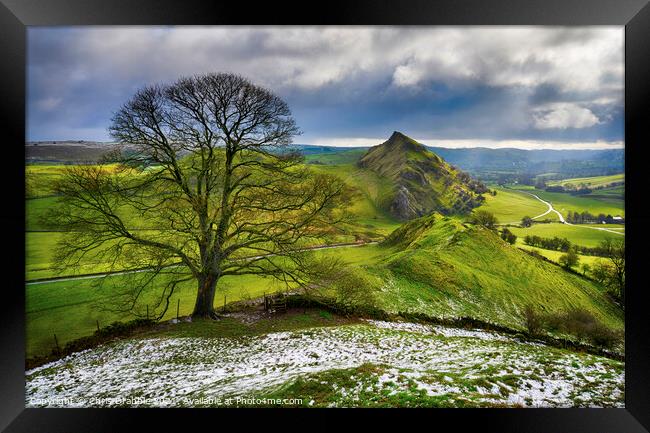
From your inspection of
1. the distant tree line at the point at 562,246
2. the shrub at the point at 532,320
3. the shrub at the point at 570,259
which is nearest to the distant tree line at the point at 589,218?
the distant tree line at the point at 562,246

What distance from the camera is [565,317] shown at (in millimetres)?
5230

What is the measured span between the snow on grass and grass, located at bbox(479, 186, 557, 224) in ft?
9.63

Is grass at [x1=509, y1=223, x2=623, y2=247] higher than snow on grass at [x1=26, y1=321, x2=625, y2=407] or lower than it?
higher

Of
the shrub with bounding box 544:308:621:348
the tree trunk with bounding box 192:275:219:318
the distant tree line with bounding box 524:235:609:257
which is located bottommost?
the shrub with bounding box 544:308:621:348

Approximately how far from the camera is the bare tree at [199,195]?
460 centimetres

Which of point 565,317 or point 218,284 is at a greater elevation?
point 218,284

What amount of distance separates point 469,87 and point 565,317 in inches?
201

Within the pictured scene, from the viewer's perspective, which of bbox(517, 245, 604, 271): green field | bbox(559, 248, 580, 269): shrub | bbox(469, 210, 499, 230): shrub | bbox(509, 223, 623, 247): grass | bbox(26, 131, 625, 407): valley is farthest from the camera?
bbox(469, 210, 499, 230): shrub

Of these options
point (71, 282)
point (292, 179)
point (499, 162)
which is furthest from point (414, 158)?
point (71, 282)

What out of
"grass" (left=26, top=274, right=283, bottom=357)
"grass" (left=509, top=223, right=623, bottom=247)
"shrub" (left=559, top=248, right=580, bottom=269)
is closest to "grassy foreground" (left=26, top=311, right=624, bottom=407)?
"grass" (left=26, top=274, right=283, bottom=357)

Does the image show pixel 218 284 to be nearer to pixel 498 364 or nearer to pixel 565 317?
pixel 498 364

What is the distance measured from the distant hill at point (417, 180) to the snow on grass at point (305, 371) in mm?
3557

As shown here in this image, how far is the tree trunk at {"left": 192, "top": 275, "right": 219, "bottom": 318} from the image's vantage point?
16.8 feet

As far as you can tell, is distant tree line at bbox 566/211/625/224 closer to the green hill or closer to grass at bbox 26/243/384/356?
the green hill
